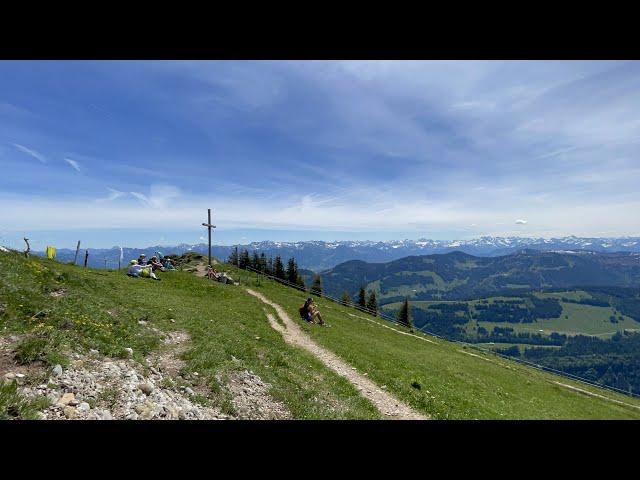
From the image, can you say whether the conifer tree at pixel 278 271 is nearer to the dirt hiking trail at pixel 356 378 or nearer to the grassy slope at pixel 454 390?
the grassy slope at pixel 454 390

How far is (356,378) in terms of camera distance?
1659cm

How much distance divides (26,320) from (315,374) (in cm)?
1076

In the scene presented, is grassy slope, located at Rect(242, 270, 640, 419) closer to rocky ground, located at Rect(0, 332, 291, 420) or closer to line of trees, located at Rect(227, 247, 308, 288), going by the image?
rocky ground, located at Rect(0, 332, 291, 420)

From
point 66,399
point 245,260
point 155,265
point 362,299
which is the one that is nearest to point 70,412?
point 66,399

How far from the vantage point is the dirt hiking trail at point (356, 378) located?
13.5 m

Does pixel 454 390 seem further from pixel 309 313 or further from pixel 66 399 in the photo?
pixel 66 399

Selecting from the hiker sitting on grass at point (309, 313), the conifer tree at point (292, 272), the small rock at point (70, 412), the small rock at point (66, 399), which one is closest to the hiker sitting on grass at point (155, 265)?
the hiker sitting on grass at point (309, 313)

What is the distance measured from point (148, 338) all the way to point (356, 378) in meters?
9.72

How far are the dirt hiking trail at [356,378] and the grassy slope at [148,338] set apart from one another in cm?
91

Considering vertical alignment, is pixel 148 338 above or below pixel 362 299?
above

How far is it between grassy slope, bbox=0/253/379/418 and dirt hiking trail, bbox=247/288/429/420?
2.98 feet
